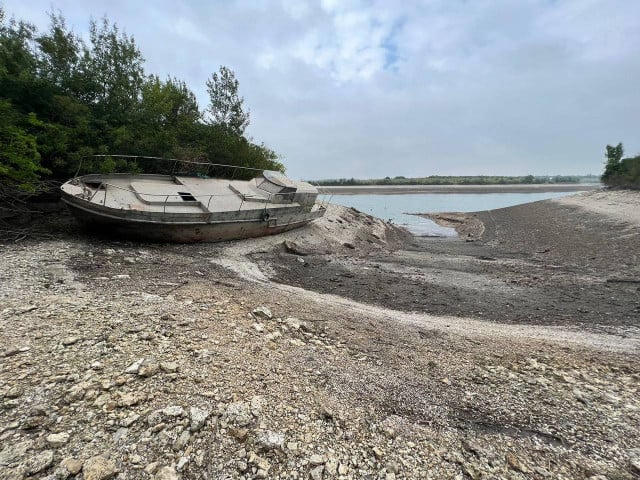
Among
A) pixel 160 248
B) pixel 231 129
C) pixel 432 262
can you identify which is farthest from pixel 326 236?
pixel 231 129

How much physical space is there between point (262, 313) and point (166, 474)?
315 cm

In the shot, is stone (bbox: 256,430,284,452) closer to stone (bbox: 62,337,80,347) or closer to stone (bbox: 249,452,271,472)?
stone (bbox: 249,452,271,472)

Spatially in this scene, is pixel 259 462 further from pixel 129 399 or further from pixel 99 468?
pixel 129 399

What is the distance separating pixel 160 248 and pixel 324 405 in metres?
8.36

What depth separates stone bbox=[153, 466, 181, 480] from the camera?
7.88ft

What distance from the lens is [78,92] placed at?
13562mm

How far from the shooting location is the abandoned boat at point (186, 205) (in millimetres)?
9102

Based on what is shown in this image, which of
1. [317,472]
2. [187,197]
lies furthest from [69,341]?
[187,197]

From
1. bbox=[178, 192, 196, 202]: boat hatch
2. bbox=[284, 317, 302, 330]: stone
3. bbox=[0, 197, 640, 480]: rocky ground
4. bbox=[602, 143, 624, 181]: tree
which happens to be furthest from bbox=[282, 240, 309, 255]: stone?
bbox=[602, 143, 624, 181]: tree

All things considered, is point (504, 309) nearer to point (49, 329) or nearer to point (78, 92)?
point (49, 329)

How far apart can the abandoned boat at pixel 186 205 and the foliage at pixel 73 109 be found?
1.43m

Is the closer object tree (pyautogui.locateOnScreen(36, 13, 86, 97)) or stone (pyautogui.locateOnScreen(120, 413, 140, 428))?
stone (pyautogui.locateOnScreen(120, 413, 140, 428))

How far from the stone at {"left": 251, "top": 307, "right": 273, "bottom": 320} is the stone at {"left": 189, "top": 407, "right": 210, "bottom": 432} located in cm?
241

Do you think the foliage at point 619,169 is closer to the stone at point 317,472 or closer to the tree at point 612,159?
the tree at point 612,159
